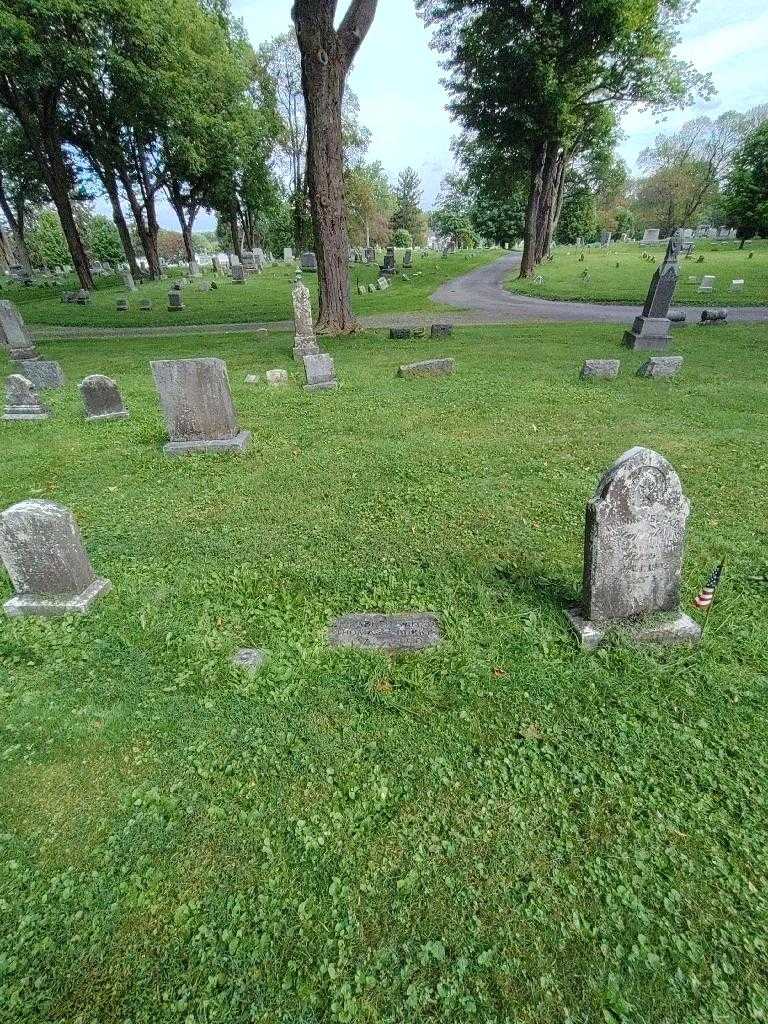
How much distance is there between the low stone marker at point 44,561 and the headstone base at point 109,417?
5515 millimetres

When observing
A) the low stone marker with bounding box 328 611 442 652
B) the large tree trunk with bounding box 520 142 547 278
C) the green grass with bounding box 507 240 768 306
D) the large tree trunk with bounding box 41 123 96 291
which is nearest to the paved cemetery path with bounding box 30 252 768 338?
the green grass with bounding box 507 240 768 306

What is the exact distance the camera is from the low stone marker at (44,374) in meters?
10.7

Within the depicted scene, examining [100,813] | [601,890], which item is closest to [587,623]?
[601,890]

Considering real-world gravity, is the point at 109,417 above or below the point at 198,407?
below

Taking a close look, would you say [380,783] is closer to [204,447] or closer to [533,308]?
[204,447]

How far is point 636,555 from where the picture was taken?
3354 millimetres

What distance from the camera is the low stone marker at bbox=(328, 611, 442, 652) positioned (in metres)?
3.60

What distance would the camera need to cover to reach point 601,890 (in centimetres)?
223

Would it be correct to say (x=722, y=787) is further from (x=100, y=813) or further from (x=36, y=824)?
(x=36, y=824)

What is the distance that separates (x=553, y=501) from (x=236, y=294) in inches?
1082

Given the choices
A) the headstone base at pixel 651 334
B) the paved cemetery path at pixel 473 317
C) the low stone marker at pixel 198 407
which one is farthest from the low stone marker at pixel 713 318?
the low stone marker at pixel 198 407

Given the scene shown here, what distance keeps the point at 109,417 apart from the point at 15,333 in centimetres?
528

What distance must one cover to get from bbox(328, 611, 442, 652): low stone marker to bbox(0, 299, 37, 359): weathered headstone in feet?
Answer: 40.6

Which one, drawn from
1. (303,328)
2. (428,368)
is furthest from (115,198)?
(428,368)
